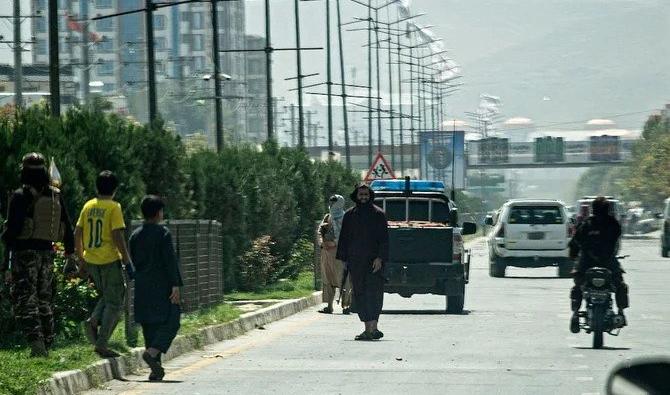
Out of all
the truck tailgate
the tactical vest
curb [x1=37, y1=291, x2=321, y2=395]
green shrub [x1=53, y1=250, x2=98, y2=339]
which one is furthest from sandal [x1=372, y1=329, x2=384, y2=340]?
the truck tailgate

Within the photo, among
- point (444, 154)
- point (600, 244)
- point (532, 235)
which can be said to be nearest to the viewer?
point (600, 244)

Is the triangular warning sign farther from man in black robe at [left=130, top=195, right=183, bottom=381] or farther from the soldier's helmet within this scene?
the soldier's helmet

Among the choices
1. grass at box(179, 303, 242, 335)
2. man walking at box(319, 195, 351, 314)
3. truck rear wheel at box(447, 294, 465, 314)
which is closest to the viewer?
grass at box(179, 303, 242, 335)

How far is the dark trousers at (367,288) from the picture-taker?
70.2 ft

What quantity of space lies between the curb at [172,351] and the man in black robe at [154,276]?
0.47 meters

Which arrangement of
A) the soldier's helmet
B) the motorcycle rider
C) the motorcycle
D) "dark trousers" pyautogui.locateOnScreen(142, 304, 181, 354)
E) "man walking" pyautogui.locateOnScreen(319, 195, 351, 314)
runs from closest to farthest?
the soldier's helmet → "dark trousers" pyautogui.locateOnScreen(142, 304, 181, 354) → the motorcycle → the motorcycle rider → "man walking" pyautogui.locateOnScreen(319, 195, 351, 314)

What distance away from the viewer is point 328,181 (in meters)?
56.6

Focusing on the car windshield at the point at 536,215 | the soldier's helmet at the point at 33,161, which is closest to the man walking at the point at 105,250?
the soldier's helmet at the point at 33,161

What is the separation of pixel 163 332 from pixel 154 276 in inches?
19.7

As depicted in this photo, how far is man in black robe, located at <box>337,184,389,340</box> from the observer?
70.3 ft

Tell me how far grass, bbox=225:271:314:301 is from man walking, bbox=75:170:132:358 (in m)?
13.1

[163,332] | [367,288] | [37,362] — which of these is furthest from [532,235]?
[37,362]

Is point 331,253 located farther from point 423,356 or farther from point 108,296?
point 108,296

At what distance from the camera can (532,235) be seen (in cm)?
4475
